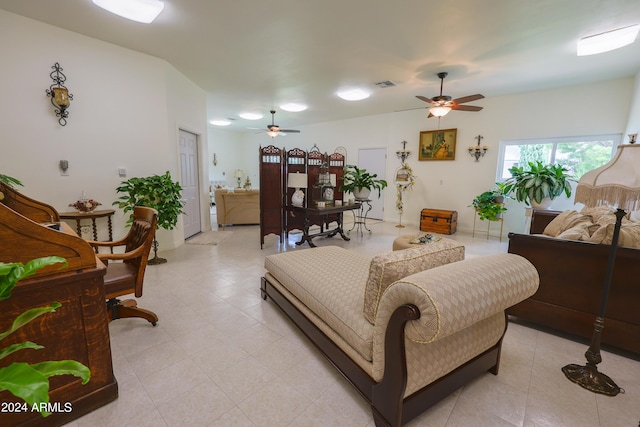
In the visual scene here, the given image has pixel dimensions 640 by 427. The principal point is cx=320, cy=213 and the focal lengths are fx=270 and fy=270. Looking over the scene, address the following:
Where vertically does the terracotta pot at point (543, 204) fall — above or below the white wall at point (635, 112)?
below

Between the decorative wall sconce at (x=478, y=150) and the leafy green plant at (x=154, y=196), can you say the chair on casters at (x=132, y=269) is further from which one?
the decorative wall sconce at (x=478, y=150)

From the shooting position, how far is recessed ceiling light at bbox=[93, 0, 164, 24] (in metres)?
2.55

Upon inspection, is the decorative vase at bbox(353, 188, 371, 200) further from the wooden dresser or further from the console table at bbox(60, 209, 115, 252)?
the wooden dresser

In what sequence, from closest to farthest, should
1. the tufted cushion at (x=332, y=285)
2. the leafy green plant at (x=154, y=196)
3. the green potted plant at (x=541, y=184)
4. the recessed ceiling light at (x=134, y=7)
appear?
the tufted cushion at (x=332, y=285), the recessed ceiling light at (x=134, y=7), the leafy green plant at (x=154, y=196), the green potted plant at (x=541, y=184)

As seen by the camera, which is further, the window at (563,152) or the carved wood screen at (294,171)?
the carved wood screen at (294,171)

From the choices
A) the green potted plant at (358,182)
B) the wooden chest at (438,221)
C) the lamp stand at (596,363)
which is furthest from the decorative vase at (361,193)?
the lamp stand at (596,363)

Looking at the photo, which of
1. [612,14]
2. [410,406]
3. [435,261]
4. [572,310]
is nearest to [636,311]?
[572,310]

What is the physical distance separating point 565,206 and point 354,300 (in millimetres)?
5445

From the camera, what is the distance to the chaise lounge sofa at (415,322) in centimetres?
114

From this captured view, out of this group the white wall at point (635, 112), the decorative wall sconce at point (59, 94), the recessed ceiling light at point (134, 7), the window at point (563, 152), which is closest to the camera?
the recessed ceiling light at point (134, 7)

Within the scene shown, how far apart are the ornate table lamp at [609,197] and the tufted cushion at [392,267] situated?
968mm

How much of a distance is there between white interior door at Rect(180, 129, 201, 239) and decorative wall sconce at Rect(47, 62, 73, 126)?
169 cm

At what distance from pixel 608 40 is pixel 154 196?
226 inches

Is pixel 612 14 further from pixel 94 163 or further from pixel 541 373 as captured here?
pixel 94 163
